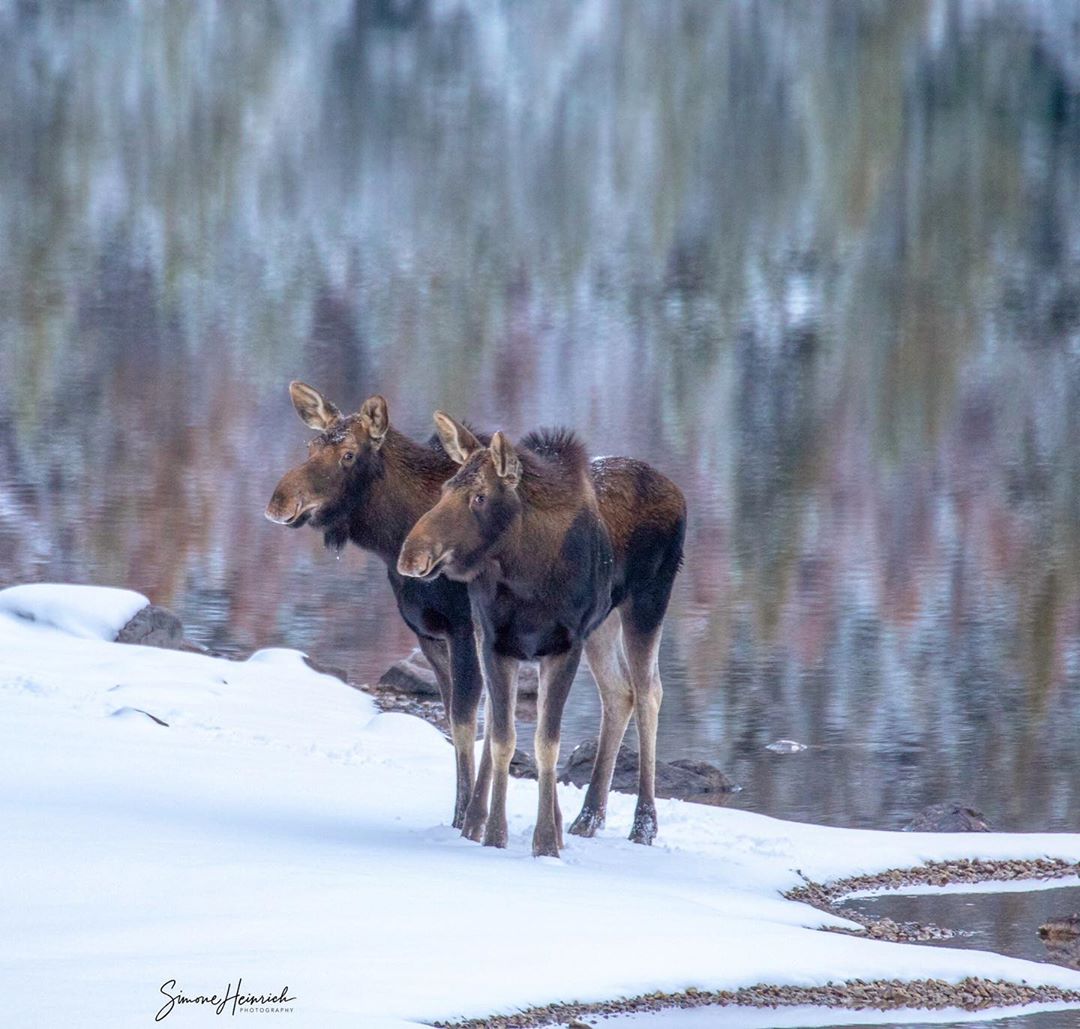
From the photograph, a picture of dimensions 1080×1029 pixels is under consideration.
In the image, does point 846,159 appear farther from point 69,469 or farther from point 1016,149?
point 69,469

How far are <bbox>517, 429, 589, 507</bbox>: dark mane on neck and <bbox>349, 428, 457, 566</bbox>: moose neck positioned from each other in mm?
623

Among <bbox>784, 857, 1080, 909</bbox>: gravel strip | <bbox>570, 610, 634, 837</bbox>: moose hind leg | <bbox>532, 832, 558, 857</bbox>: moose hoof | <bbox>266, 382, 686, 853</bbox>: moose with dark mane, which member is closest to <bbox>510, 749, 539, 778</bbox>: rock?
<bbox>570, 610, 634, 837</bbox>: moose hind leg

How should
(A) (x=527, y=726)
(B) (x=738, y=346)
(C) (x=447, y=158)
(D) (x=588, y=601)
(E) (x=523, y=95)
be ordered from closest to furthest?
1. (D) (x=588, y=601)
2. (A) (x=527, y=726)
3. (B) (x=738, y=346)
4. (C) (x=447, y=158)
5. (E) (x=523, y=95)

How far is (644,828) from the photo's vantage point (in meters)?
12.0

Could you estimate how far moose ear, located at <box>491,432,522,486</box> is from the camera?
10.5 metres

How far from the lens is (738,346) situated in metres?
76.4

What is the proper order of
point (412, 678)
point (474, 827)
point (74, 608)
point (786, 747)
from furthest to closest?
point (412, 678) < point (74, 608) < point (786, 747) < point (474, 827)

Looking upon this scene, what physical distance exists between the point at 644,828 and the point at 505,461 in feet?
8.81

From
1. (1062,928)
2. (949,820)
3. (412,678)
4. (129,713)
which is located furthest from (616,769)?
(412,678)

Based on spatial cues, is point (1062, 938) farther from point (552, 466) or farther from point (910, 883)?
point (552, 466)

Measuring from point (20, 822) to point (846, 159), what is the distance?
126743 millimetres

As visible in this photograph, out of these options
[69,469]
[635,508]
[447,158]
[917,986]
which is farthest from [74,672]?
[447,158]

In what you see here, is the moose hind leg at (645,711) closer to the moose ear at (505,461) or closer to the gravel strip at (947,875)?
the gravel strip at (947,875)

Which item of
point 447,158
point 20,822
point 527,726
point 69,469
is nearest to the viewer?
point 20,822
